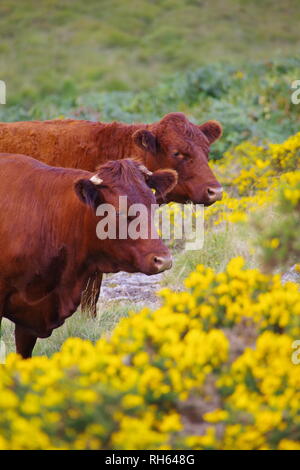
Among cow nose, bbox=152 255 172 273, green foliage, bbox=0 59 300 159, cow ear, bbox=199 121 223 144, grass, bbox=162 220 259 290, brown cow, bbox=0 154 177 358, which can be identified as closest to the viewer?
cow nose, bbox=152 255 172 273

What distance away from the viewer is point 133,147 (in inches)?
268

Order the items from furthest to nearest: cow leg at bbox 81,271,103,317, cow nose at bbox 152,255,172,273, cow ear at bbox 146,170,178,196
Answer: cow leg at bbox 81,271,103,317
cow ear at bbox 146,170,178,196
cow nose at bbox 152,255,172,273

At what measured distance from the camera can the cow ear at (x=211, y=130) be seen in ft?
23.7

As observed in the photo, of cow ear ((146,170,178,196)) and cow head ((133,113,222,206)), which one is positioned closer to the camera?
cow ear ((146,170,178,196))

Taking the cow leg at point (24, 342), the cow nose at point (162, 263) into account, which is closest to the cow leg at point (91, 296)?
the cow leg at point (24, 342)

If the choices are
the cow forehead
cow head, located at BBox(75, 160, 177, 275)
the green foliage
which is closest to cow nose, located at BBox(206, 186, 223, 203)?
cow head, located at BBox(75, 160, 177, 275)

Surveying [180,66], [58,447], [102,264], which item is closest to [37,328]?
[102,264]

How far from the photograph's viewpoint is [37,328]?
5277 mm

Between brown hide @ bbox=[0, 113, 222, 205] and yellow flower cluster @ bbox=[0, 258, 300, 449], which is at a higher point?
brown hide @ bbox=[0, 113, 222, 205]

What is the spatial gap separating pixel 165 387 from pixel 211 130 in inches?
158

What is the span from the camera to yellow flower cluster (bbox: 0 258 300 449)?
3.36 m

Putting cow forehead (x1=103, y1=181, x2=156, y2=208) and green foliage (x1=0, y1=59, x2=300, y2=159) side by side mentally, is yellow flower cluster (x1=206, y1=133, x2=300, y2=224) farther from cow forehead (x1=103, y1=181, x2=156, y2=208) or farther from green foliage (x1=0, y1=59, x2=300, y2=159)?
cow forehead (x1=103, y1=181, x2=156, y2=208)

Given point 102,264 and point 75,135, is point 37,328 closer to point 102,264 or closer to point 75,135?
point 102,264

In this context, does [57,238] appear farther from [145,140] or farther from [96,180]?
[145,140]
